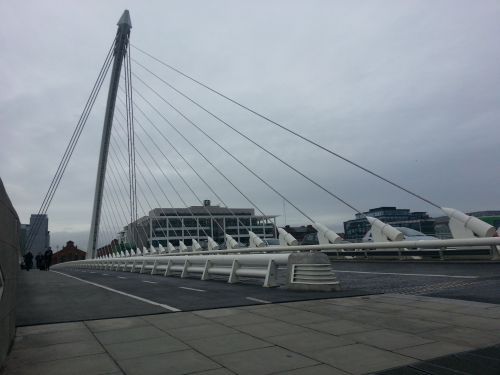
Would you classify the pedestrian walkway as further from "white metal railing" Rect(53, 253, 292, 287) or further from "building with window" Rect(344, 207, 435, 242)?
"building with window" Rect(344, 207, 435, 242)

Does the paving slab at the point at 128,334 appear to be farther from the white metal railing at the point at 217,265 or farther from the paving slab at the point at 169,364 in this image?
the white metal railing at the point at 217,265

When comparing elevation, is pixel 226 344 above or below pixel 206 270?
below

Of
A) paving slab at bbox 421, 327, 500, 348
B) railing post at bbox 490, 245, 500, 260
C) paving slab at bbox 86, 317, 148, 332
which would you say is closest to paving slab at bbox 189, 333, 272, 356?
paving slab at bbox 86, 317, 148, 332

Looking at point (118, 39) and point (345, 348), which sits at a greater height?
point (118, 39)

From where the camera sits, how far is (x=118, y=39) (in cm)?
3350

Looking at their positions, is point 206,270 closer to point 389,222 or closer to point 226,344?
point 226,344

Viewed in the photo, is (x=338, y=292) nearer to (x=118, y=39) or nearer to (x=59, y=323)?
(x=59, y=323)

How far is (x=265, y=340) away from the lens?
5.12 m

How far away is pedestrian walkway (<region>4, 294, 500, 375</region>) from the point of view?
414 centimetres

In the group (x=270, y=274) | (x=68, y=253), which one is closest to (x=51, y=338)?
(x=270, y=274)

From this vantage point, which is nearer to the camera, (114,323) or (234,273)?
(114,323)

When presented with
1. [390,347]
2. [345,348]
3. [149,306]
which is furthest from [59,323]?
[390,347]

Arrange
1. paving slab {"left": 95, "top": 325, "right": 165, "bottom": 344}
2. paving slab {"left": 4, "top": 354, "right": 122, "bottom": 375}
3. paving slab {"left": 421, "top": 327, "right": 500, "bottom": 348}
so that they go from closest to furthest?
paving slab {"left": 4, "top": 354, "right": 122, "bottom": 375} < paving slab {"left": 421, "top": 327, "right": 500, "bottom": 348} < paving slab {"left": 95, "top": 325, "right": 165, "bottom": 344}

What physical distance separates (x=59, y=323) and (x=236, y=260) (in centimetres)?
638
